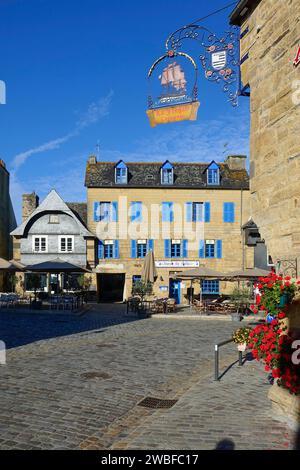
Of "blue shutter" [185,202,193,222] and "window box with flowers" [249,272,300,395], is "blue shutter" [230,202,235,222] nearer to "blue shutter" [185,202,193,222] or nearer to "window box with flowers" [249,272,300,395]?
"blue shutter" [185,202,193,222]

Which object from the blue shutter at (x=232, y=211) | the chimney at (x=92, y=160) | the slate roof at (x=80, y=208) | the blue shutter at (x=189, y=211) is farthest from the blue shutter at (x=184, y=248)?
the chimney at (x=92, y=160)

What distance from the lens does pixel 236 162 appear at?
114 feet

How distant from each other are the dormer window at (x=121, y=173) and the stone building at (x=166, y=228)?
0.07 meters

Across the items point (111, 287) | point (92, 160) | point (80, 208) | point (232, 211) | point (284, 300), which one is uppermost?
point (92, 160)

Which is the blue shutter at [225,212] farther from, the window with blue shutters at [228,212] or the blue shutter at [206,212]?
the blue shutter at [206,212]

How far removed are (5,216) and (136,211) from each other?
12.8 metres

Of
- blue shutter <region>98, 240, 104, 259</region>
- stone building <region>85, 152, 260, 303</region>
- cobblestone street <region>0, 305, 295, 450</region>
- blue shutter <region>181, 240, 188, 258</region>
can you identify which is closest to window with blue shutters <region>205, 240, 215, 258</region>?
stone building <region>85, 152, 260, 303</region>

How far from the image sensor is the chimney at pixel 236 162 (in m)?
34.5

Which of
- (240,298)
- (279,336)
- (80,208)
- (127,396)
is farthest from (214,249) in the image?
(279,336)

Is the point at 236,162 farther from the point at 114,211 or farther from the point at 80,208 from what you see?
the point at 80,208

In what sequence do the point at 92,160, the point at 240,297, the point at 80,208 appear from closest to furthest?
the point at 240,297
the point at 92,160
the point at 80,208

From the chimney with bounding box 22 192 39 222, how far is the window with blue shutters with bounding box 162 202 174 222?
31.5ft

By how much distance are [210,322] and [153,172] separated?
53.5 feet
